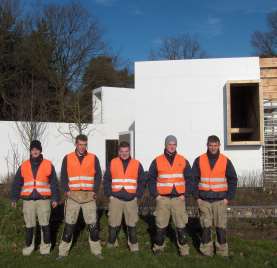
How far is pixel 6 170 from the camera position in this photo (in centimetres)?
1923

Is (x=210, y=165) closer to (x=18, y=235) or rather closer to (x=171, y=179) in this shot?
(x=171, y=179)

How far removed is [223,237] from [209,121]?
26.8ft

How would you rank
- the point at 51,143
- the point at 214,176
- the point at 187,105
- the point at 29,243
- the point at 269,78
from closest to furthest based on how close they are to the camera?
1. the point at 214,176
2. the point at 29,243
3. the point at 269,78
4. the point at 187,105
5. the point at 51,143

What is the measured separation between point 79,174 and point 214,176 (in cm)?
215

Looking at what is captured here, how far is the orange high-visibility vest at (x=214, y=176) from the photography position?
6.81 metres

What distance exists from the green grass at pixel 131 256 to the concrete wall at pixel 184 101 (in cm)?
676

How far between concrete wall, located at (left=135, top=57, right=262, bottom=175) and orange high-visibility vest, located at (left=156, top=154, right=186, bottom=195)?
7.75 meters

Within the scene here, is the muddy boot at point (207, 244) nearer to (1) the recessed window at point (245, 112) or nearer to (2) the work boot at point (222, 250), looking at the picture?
(2) the work boot at point (222, 250)

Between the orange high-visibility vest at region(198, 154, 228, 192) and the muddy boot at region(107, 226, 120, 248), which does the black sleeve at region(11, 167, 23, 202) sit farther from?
the orange high-visibility vest at region(198, 154, 228, 192)

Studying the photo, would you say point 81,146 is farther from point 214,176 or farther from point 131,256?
point 214,176

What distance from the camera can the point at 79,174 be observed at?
6.94 metres

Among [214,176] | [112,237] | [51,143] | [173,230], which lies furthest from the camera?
[51,143]

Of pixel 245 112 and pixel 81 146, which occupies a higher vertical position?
pixel 245 112

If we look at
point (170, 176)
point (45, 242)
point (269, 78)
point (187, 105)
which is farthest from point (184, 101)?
point (45, 242)
